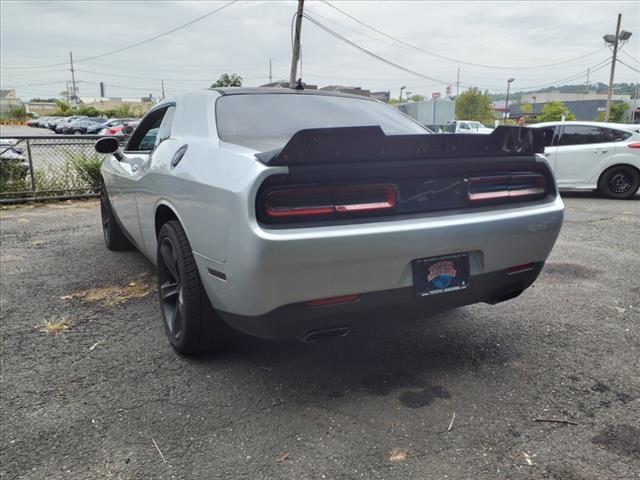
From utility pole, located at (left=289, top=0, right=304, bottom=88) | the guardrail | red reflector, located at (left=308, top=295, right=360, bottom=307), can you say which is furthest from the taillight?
utility pole, located at (left=289, top=0, right=304, bottom=88)

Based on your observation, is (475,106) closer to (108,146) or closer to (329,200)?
(108,146)

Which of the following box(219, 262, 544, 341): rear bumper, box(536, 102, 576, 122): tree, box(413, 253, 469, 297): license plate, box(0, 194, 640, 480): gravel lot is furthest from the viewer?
box(536, 102, 576, 122): tree

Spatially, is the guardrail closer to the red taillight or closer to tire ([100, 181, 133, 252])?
tire ([100, 181, 133, 252])

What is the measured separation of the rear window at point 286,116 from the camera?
9.68 ft

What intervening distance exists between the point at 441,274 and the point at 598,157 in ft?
29.3

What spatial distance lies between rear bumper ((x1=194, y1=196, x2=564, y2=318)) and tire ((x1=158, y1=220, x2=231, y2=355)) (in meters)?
0.14

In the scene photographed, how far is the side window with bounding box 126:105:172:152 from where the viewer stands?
3986 millimetres

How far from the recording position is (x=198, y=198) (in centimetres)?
258

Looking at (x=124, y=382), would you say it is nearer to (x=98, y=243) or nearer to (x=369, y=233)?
(x=369, y=233)

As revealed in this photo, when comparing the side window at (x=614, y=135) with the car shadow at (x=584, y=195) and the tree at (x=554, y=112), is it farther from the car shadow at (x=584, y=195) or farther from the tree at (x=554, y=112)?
the tree at (x=554, y=112)

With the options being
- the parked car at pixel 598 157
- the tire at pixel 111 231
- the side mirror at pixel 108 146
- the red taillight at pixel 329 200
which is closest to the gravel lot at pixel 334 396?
the red taillight at pixel 329 200

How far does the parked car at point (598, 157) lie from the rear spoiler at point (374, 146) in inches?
317

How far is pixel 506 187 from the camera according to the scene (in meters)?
2.74

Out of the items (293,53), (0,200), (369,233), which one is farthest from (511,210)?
(293,53)
